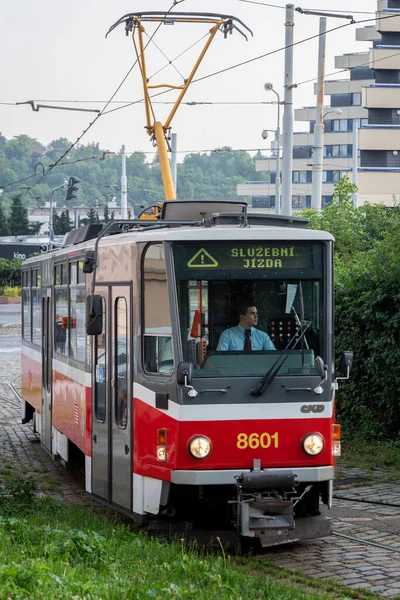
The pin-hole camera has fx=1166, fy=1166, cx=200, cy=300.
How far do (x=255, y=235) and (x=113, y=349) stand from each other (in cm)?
187

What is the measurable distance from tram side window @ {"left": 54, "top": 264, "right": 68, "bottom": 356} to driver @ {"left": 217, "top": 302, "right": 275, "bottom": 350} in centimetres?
447

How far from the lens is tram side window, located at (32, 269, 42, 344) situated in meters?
16.8

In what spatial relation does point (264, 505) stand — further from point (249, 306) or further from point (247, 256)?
point (247, 256)

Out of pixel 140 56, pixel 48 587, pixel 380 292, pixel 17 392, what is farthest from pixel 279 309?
pixel 17 392

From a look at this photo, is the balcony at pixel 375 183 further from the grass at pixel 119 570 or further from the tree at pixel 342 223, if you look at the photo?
the grass at pixel 119 570

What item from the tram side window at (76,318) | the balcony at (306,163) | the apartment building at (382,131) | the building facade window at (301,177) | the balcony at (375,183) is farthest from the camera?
the building facade window at (301,177)

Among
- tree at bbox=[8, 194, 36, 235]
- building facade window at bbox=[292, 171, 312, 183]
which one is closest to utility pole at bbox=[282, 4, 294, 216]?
tree at bbox=[8, 194, 36, 235]

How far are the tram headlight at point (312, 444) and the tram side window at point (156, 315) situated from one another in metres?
1.25

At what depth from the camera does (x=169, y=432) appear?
372 inches

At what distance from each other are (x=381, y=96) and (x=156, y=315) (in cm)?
7448

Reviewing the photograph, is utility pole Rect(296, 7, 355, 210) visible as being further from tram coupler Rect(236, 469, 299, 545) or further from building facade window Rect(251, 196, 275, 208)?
building facade window Rect(251, 196, 275, 208)

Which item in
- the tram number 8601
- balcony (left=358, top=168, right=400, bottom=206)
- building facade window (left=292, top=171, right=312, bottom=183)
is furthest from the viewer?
building facade window (left=292, top=171, right=312, bottom=183)

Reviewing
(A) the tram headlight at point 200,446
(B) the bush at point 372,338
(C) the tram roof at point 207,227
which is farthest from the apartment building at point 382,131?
(A) the tram headlight at point 200,446

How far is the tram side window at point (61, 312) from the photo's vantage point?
13.8 metres
